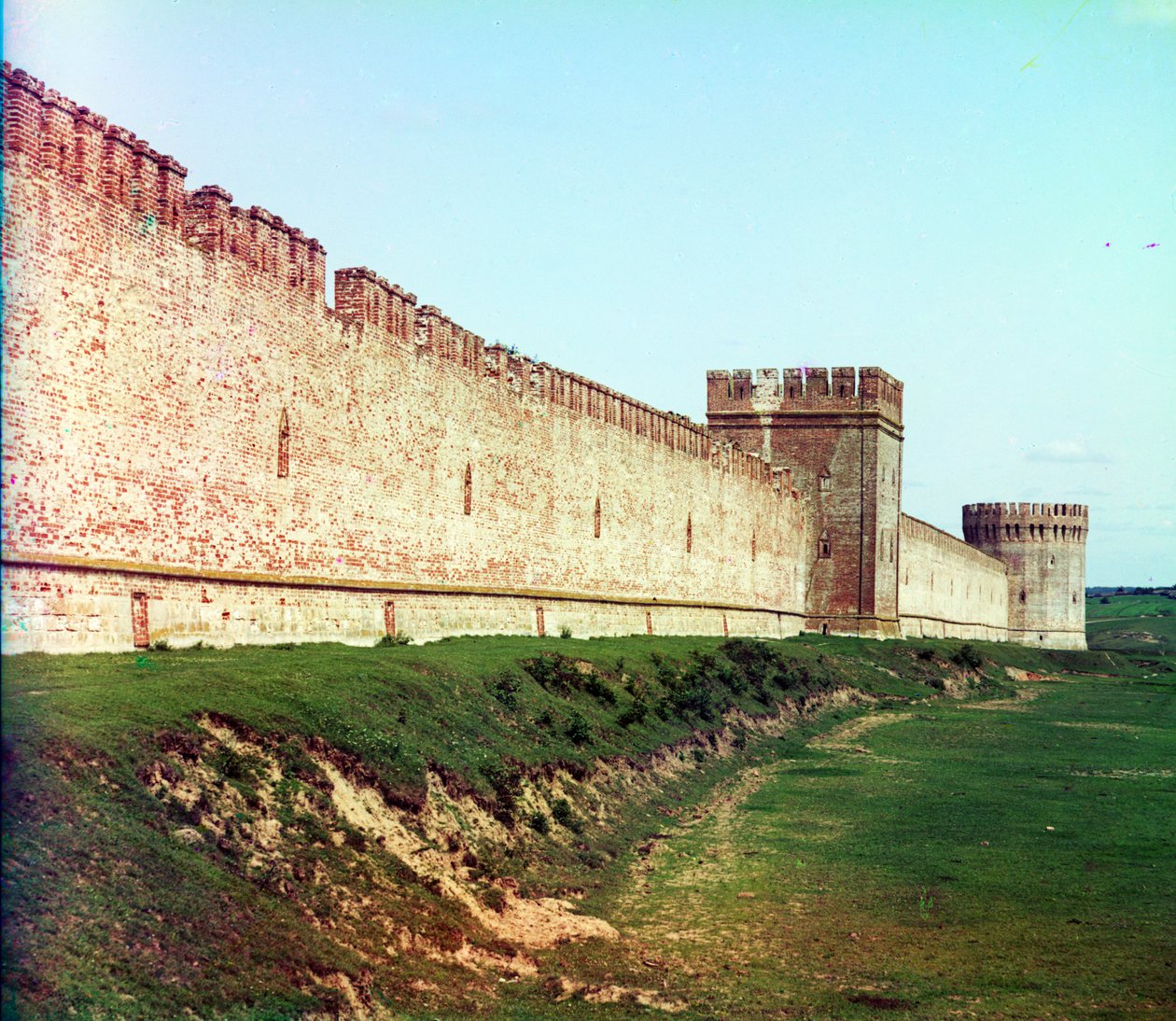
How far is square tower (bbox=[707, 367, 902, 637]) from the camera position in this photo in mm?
47844

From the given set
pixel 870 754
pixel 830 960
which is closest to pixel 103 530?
pixel 830 960

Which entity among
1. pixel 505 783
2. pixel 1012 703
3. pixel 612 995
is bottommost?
pixel 1012 703

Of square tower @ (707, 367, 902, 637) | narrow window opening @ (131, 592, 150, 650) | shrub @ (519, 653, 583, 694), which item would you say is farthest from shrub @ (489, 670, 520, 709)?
square tower @ (707, 367, 902, 637)

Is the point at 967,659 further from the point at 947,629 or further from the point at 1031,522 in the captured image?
the point at 1031,522

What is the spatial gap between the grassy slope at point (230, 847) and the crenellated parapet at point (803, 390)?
107 feet

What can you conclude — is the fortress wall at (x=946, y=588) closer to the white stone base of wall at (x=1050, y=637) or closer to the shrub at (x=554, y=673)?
the white stone base of wall at (x=1050, y=637)

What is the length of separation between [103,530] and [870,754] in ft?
47.4

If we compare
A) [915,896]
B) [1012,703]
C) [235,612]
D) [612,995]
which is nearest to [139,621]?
[235,612]

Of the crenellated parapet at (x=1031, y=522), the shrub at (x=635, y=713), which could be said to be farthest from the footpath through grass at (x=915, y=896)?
the crenellated parapet at (x=1031, y=522)

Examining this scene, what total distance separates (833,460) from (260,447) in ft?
110

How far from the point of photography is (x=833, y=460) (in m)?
48.2

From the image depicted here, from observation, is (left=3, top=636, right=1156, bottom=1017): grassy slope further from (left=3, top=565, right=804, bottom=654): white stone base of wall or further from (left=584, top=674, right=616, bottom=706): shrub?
(left=584, top=674, right=616, bottom=706): shrub

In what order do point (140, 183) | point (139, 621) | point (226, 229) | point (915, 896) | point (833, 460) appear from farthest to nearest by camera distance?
point (833, 460) < point (226, 229) < point (140, 183) < point (139, 621) < point (915, 896)

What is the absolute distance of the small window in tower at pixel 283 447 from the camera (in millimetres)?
18062
